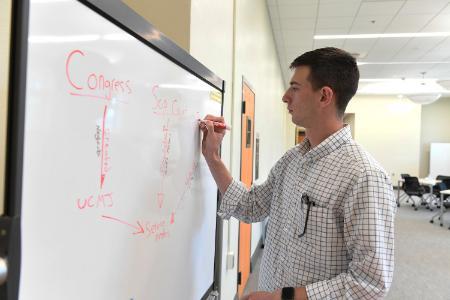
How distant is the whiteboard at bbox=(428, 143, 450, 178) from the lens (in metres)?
11.2

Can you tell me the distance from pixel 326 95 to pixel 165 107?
0.64 m

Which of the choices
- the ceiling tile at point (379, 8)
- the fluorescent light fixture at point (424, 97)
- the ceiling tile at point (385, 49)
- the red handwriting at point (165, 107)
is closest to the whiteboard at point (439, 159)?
the fluorescent light fixture at point (424, 97)

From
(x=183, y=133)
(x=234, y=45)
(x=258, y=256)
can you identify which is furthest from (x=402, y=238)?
(x=183, y=133)

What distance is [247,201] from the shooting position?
1.57 m

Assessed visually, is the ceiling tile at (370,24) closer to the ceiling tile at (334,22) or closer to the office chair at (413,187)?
the ceiling tile at (334,22)

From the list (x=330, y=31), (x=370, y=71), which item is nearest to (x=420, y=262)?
(x=330, y=31)

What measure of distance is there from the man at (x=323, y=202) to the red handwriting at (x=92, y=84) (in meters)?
0.66

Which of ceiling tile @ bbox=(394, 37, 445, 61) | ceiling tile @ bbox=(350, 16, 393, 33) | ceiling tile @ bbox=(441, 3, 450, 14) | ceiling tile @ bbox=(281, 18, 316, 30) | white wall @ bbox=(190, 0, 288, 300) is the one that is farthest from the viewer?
ceiling tile @ bbox=(394, 37, 445, 61)

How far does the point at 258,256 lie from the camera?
4.68 metres

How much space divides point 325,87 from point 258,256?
3.78m

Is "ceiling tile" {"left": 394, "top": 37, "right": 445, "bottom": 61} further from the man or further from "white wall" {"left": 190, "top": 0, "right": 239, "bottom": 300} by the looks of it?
the man

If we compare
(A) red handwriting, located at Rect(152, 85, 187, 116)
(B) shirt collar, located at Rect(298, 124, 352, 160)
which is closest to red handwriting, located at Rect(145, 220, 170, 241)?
(A) red handwriting, located at Rect(152, 85, 187, 116)

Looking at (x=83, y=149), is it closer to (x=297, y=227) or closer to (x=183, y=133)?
(x=183, y=133)

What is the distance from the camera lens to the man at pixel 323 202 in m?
1.09
